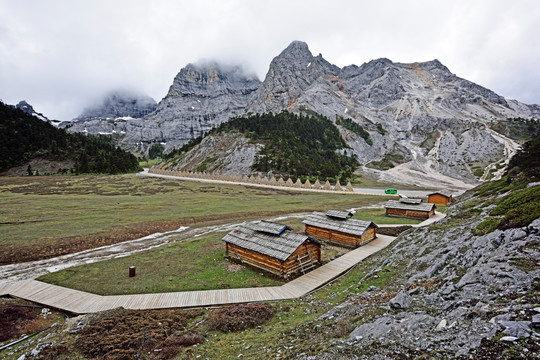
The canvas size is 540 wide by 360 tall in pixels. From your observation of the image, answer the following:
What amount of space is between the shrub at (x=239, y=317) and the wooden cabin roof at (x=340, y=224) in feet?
55.3

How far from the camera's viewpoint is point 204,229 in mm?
37969

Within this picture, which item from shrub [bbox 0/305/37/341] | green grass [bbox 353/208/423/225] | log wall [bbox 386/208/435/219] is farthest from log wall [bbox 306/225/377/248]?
shrub [bbox 0/305/37/341]

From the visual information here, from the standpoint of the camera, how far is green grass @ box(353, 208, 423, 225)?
140ft

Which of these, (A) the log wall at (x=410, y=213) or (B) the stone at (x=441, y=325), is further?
(A) the log wall at (x=410, y=213)

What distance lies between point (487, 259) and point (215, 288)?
16.6 metres

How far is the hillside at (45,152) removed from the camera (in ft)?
405

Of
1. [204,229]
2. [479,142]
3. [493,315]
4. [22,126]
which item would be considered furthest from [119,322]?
[479,142]

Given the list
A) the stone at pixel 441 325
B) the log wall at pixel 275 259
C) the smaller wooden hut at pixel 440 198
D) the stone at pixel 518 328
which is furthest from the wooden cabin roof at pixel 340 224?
the smaller wooden hut at pixel 440 198

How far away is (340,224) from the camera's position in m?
32.0

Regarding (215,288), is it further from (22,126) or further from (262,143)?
(22,126)

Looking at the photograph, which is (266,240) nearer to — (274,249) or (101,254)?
Answer: (274,249)

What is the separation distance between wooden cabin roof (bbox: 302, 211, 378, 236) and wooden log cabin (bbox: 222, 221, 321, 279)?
7.23 m

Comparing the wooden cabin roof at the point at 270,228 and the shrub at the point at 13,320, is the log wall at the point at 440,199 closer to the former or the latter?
the wooden cabin roof at the point at 270,228

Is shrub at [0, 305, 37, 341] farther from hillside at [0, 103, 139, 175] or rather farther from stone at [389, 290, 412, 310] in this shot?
hillside at [0, 103, 139, 175]
